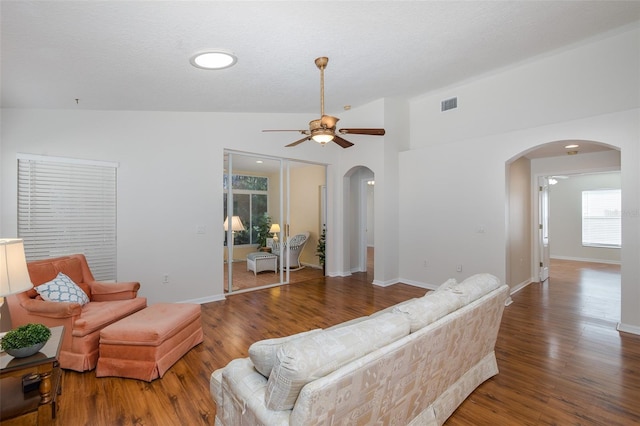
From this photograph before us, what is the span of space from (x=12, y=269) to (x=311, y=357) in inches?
72.7

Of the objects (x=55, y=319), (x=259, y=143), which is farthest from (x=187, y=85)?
(x=55, y=319)

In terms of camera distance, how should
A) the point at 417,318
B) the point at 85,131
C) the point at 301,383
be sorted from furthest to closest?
1. the point at 85,131
2. the point at 417,318
3. the point at 301,383

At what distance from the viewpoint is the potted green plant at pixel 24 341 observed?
178cm

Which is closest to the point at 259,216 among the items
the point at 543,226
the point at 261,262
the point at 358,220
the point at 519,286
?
the point at 261,262

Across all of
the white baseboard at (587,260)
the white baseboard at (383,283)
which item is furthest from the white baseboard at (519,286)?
the white baseboard at (587,260)

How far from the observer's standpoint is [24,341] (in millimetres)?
1813

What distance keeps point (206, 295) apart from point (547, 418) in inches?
165

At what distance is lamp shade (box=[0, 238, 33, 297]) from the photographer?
1695mm

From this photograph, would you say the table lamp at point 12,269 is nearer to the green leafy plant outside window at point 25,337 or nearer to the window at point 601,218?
the green leafy plant outside window at point 25,337

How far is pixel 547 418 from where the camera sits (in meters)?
2.02

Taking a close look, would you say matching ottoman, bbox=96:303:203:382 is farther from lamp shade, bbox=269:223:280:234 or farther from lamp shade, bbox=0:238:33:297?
lamp shade, bbox=269:223:280:234

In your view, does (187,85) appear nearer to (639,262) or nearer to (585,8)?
(585,8)

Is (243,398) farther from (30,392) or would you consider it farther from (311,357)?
(30,392)

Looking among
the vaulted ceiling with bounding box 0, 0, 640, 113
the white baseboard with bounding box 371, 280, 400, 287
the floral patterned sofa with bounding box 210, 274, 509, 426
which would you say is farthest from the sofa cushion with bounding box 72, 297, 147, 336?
the white baseboard with bounding box 371, 280, 400, 287
